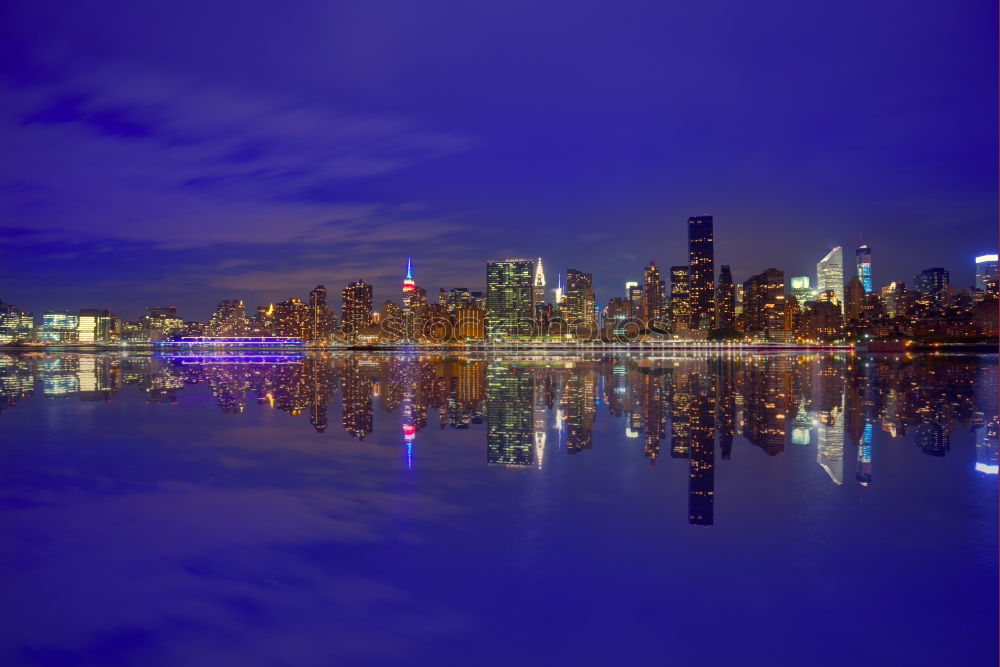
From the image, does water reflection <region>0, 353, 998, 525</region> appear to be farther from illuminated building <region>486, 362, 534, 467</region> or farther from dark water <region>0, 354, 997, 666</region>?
dark water <region>0, 354, 997, 666</region>

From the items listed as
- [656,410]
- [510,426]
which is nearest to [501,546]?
[510,426]

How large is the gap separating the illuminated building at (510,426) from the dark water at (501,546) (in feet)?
0.40

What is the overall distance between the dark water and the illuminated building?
0.12 m

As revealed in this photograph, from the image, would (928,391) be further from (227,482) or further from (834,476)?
(227,482)

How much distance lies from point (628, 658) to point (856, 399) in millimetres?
21838

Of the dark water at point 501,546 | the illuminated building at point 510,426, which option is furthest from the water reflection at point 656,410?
the dark water at point 501,546

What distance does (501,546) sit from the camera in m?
7.66

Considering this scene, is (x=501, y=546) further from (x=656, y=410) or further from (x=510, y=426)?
(x=656, y=410)

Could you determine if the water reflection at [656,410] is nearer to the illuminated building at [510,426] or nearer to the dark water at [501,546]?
the illuminated building at [510,426]

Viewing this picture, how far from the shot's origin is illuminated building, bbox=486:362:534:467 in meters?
12.9

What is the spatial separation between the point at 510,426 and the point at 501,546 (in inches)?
362

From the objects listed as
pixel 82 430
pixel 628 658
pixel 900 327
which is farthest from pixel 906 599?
pixel 900 327

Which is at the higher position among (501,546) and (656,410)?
(656,410)

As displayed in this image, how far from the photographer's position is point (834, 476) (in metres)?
10.9
